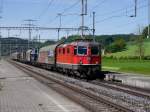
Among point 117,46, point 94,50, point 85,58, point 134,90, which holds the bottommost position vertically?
point 134,90

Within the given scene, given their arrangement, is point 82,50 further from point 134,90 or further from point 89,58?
point 134,90

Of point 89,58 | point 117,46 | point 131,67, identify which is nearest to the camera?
point 89,58

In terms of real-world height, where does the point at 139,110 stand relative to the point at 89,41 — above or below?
below

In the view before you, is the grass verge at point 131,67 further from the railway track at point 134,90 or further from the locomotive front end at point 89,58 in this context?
the railway track at point 134,90

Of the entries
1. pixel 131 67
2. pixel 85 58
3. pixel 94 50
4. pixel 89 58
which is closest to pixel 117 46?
pixel 131 67

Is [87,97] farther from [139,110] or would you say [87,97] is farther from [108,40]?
[108,40]

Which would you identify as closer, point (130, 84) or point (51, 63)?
point (130, 84)

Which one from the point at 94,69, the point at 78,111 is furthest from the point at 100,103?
the point at 94,69

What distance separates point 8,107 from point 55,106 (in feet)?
6.19

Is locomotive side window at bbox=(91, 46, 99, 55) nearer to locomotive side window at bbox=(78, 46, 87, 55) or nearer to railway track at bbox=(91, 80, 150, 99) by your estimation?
locomotive side window at bbox=(78, 46, 87, 55)

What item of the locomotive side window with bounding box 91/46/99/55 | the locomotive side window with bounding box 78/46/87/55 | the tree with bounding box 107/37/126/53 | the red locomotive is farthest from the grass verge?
the tree with bounding box 107/37/126/53

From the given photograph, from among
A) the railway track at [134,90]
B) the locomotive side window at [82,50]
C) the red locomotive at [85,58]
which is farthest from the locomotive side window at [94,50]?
the railway track at [134,90]

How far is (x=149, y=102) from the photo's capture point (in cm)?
2048

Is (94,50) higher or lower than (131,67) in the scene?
higher
